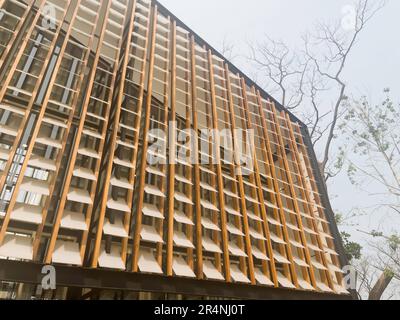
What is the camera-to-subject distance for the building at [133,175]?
7.42 ft

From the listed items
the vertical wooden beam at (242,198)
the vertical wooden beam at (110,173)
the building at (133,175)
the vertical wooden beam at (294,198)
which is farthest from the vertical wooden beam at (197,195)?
the vertical wooden beam at (294,198)

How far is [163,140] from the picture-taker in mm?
3180

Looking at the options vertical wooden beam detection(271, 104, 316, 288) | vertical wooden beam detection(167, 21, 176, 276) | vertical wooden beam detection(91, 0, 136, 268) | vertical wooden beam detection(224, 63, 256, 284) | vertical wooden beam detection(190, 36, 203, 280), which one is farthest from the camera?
vertical wooden beam detection(271, 104, 316, 288)

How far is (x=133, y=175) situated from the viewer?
2725mm

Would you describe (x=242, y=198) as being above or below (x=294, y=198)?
below

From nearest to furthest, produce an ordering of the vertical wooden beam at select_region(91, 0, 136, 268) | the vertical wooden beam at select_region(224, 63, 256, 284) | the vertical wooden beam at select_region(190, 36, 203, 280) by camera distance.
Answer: the vertical wooden beam at select_region(91, 0, 136, 268) → the vertical wooden beam at select_region(190, 36, 203, 280) → the vertical wooden beam at select_region(224, 63, 256, 284)

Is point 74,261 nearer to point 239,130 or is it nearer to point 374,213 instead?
point 239,130

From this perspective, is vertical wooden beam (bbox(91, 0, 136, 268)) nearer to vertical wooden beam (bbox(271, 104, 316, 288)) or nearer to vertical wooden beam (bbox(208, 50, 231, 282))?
vertical wooden beam (bbox(208, 50, 231, 282))

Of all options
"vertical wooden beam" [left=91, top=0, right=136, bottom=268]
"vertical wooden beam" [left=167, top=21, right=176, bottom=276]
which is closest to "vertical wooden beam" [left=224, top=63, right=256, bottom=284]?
"vertical wooden beam" [left=167, top=21, right=176, bottom=276]

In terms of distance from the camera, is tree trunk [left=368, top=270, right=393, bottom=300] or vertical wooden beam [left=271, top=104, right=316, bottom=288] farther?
tree trunk [left=368, top=270, right=393, bottom=300]

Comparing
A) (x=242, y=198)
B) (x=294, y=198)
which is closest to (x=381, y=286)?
(x=294, y=198)

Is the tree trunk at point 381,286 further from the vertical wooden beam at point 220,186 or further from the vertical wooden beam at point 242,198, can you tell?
the vertical wooden beam at point 220,186

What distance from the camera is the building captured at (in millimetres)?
2262

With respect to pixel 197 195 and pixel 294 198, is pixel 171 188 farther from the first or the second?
pixel 294 198
